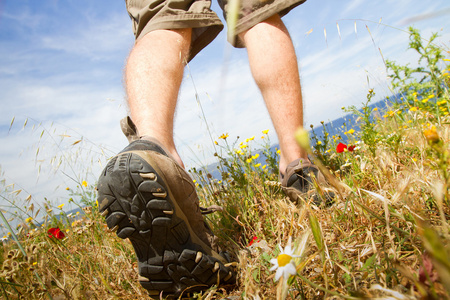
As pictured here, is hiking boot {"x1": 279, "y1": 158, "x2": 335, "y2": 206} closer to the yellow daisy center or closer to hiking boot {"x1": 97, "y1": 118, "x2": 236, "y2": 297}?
hiking boot {"x1": 97, "y1": 118, "x2": 236, "y2": 297}

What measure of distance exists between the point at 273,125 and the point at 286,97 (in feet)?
0.64

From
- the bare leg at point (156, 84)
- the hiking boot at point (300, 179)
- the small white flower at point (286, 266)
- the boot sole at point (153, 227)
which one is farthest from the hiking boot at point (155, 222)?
the hiking boot at point (300, 179)

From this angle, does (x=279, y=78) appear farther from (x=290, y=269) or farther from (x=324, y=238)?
(x=290, y=269)

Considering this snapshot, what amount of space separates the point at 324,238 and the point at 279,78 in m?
0.94

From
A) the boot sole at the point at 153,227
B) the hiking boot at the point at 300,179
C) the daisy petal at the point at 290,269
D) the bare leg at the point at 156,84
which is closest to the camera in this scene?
the daisy petal at the point at 290,269

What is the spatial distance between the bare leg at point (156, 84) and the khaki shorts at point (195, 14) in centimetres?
11

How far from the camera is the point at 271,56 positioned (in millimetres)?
1664

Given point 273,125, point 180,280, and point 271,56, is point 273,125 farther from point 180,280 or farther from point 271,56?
point 180,280

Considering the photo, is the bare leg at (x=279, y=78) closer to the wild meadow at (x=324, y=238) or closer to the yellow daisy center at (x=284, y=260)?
the wild meadow at (x=324, y=238)

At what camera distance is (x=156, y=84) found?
57.9 inches

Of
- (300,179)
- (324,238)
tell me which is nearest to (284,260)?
(324,238)

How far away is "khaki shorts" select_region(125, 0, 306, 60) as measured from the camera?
1.70 m

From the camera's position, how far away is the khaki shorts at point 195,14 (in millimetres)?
1696

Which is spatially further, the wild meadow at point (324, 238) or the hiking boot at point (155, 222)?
the hiking boot at point (155, 222)
